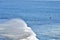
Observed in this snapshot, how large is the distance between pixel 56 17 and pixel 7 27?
5349mm

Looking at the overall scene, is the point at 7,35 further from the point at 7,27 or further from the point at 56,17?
the point at 56,17

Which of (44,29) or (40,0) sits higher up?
(40,0)

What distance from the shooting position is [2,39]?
788cm

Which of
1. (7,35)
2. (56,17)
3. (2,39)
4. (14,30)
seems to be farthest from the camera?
(56,17)

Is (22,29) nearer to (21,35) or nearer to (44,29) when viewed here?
(21,35)

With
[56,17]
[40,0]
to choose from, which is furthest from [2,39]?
[40,0]

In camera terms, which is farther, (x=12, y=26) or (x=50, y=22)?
(x=50, y=22)

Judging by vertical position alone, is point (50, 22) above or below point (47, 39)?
above

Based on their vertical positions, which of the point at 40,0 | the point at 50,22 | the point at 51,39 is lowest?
the point at 51,39

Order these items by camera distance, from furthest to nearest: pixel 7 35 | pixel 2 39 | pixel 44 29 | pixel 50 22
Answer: pixel 50 22 → pixel 44 29 → pixel 7 35 → pixel 2 39

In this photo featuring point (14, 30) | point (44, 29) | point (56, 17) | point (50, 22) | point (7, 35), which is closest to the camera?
point (7, 35)

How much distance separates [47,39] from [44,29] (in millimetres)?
A: 1577

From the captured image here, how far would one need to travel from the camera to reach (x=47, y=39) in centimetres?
911

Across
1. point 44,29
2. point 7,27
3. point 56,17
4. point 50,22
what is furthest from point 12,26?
point 56,17
